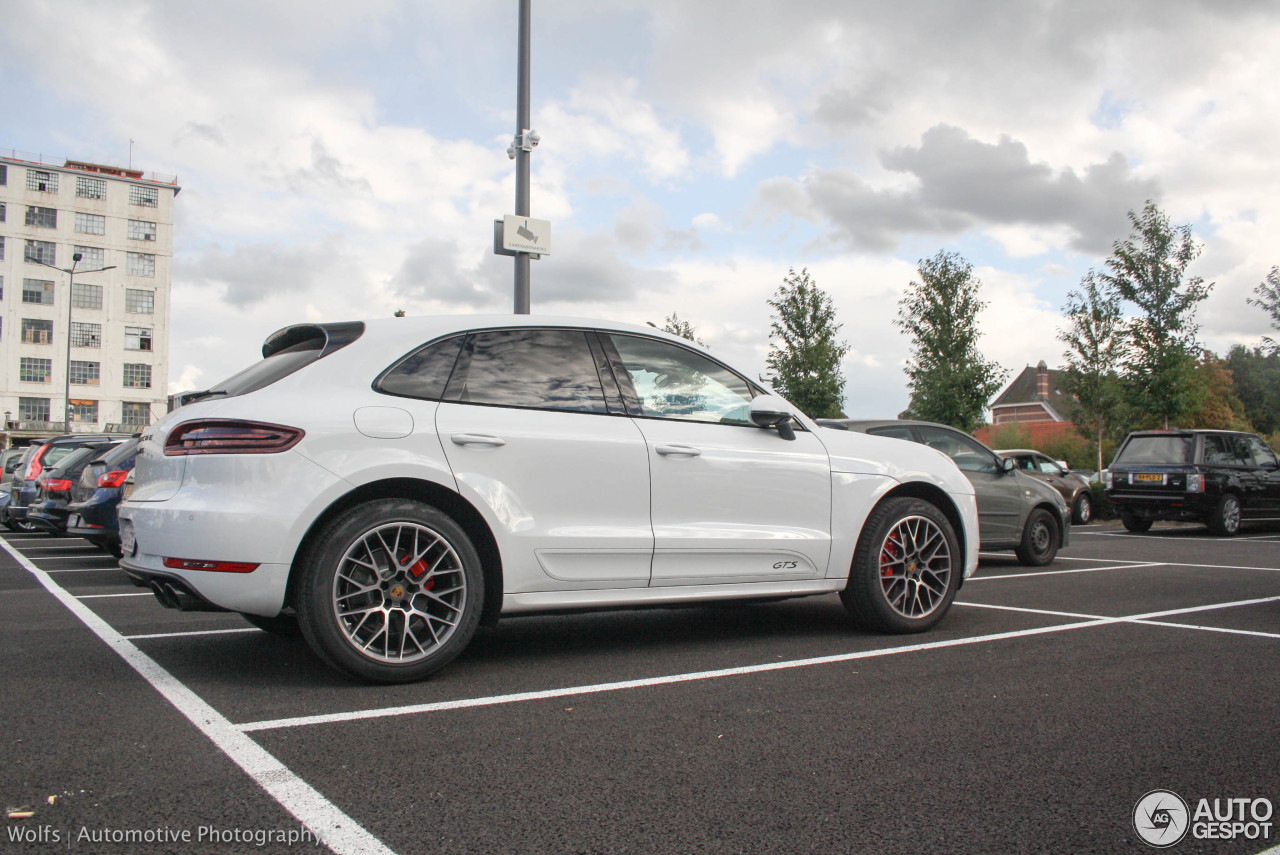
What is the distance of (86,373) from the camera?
7300 centimetres

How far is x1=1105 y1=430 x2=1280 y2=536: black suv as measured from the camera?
14805 millimetres

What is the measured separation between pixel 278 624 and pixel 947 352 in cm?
2740

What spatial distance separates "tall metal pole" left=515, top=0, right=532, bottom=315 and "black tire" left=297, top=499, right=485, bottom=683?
6611 millimetres

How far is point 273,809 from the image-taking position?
2.63m

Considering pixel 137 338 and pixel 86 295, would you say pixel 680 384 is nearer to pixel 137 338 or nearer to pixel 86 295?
pixel 137 338

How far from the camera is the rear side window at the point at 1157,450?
50.0 ft

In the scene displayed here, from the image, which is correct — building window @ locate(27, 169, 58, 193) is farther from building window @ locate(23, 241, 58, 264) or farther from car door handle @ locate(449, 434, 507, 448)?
car door handle @ locate(449, 434, 507, 448)

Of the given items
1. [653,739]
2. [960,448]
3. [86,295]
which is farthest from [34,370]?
[653,739]

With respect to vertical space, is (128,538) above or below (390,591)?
above

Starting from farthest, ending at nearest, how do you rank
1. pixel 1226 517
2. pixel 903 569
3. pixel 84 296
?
pixel 84 296 → pixel 1226 517 → pixel 903 569

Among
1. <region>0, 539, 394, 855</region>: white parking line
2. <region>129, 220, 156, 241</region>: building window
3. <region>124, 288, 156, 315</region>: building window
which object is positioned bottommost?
<region>0, 539, 394, 855</region>: white parking line

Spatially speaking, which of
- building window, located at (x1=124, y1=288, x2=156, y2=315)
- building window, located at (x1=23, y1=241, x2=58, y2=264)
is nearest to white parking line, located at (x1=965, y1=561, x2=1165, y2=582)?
building window, located at (x1=124, y1=288, x2=156, y2=315)

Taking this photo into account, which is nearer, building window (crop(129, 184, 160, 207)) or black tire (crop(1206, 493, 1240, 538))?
black tire (crop(1206, 493, 1240, 538))

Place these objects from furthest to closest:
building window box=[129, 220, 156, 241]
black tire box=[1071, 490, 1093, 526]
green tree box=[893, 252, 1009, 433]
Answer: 1. building window box=[129, 220, 156, 241]
2. green tree box=[893, 252, 1009, 433]
3. black tire box=[1071, 490, 1093, 526]
